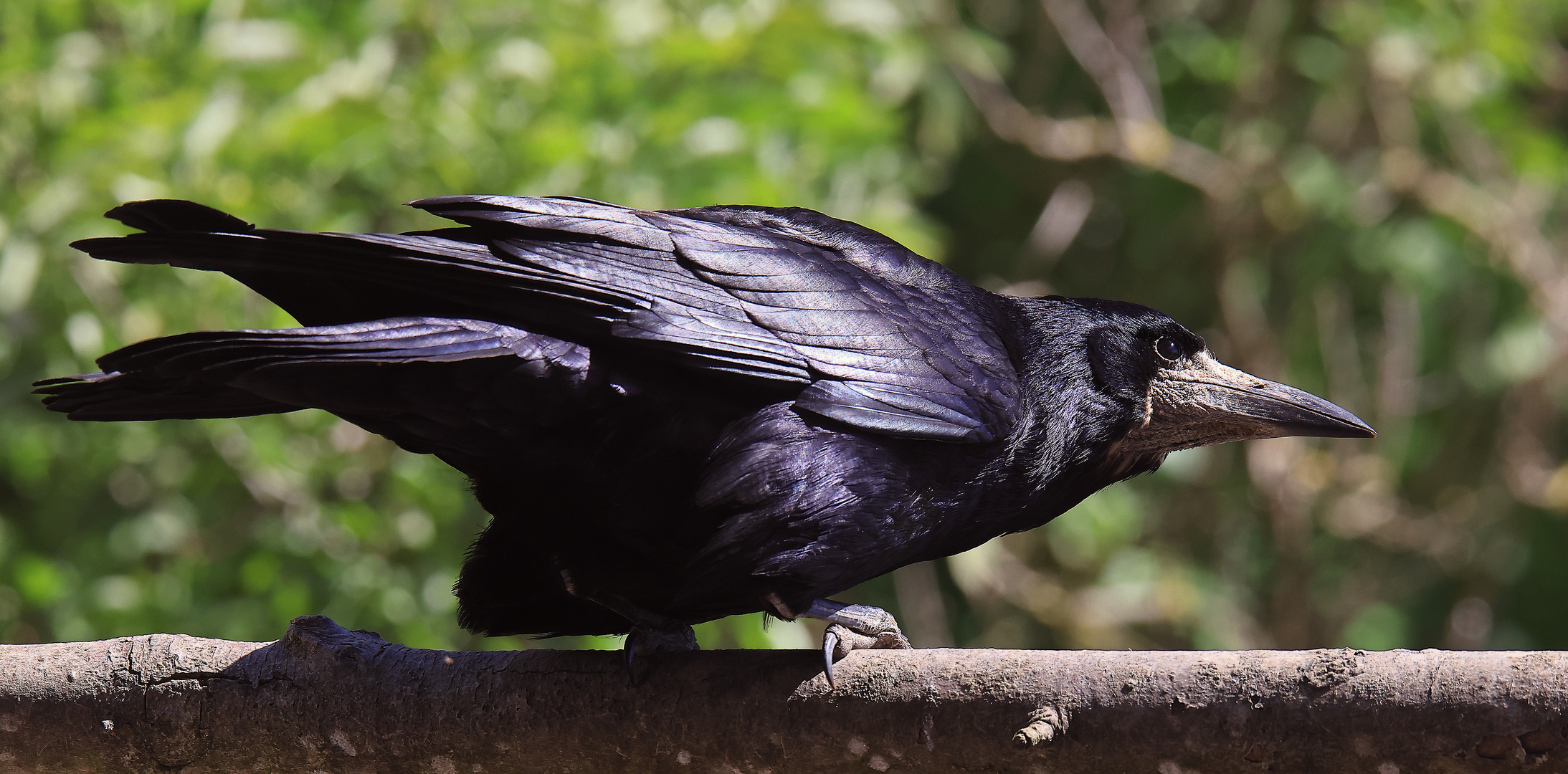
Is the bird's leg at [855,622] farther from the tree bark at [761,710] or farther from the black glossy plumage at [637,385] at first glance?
the tree bark at [761,710]

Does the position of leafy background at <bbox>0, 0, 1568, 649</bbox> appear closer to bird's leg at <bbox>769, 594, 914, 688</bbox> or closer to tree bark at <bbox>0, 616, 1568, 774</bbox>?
bird's leg at <bbox>769, 594, 914, 688</bbox>

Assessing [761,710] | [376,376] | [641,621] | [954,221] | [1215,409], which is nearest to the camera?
[761,710]

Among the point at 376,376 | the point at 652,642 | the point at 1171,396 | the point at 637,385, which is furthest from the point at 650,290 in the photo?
the point at 1171,396

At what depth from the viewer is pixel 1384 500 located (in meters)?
6.38

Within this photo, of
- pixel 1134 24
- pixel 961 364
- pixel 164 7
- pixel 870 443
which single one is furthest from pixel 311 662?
pixel 1134 24

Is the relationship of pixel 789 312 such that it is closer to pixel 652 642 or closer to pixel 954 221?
pixel 652 642

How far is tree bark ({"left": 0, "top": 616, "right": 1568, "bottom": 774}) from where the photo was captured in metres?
1.79

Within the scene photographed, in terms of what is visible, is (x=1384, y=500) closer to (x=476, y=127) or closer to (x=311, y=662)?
(x=476, y=127)

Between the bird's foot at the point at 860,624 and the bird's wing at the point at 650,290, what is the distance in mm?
344

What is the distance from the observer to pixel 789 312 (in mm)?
2449

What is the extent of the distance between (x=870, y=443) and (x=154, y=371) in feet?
3.75

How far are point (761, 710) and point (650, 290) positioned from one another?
70cm

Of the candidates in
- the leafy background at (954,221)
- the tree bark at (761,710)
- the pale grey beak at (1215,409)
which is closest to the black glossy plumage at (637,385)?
the tree bark at (761,710)

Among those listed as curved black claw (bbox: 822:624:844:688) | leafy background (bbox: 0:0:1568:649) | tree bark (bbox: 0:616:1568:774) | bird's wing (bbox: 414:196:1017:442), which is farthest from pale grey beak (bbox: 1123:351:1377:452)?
leafy background (bbox: 0:0:1568:649)
